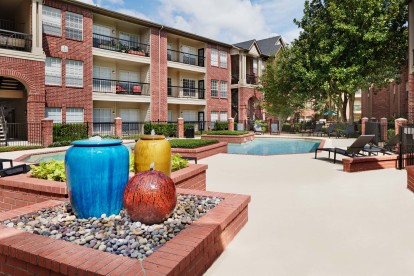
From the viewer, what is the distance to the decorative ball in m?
3.93

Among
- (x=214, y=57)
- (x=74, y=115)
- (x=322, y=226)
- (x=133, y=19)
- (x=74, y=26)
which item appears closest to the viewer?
(x=322, y=226)

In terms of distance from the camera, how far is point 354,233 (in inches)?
183

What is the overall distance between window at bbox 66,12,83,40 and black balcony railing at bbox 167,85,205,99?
11.4m

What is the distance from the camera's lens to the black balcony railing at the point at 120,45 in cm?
2659

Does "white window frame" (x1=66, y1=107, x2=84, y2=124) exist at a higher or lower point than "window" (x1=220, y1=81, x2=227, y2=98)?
lower

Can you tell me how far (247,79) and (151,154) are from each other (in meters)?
37.1

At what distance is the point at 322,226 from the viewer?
4941mm

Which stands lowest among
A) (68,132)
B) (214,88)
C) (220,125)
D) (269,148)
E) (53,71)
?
(269,148)

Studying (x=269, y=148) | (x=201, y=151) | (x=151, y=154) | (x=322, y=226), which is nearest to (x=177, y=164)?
(x=151, y=154)

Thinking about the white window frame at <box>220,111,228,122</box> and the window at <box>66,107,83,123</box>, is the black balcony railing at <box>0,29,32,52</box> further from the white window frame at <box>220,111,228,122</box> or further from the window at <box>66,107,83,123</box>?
the white window frame at <box>220,111,228,122</box>

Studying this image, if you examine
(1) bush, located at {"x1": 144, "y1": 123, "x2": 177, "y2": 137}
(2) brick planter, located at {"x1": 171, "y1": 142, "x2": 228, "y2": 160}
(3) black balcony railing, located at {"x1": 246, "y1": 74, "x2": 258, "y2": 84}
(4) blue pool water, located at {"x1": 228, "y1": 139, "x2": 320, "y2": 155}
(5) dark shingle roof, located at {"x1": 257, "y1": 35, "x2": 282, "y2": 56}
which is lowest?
(4) blue pool water, located at {"x1": 228, "y1": 139, "x2": 320, "y2": 155}

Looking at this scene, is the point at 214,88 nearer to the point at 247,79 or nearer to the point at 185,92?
the point at 185,92

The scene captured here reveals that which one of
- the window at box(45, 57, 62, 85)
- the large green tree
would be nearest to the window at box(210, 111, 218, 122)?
the large green tree

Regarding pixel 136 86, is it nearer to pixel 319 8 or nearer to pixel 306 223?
pixel 319 8
